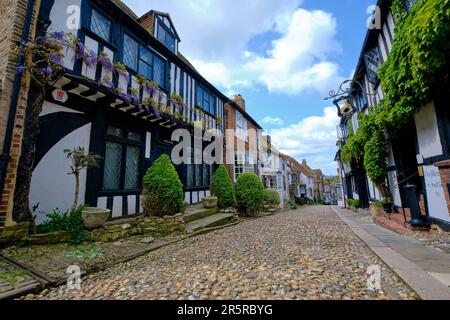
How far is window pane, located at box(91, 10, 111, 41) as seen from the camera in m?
5.57

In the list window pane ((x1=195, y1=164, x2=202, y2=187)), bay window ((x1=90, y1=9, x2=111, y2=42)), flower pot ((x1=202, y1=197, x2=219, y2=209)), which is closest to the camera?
bay window ((x1=90, y1=9, x2=111, y2=42))

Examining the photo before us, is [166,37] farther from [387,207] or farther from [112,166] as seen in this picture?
[387,207]

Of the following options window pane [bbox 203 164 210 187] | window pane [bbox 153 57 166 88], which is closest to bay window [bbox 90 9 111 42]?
window pane [bbox 153 57 166 88]

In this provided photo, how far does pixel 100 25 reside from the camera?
574 centimetres

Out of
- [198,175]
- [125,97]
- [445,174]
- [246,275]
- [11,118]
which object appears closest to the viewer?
[246,275]

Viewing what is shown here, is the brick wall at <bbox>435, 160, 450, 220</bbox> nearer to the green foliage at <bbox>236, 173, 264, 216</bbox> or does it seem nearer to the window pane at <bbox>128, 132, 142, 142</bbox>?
the green foliage at <bbox>236, 173, 264, 216</bbox>

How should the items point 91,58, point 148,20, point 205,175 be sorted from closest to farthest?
1. point 91,58
2. point 148,20
3. point 205,175

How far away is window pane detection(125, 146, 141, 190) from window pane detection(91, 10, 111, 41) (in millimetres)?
3226

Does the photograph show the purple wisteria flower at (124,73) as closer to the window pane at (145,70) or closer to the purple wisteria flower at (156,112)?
the window pane at (145,70)

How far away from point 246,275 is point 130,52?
23.1 feet

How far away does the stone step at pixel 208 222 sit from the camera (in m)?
5.98

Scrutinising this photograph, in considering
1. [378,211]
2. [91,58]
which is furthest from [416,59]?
[91,58]

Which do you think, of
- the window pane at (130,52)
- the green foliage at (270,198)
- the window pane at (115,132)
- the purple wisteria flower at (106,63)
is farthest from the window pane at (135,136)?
the green foliage at (270,198)

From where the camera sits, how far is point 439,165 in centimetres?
436
